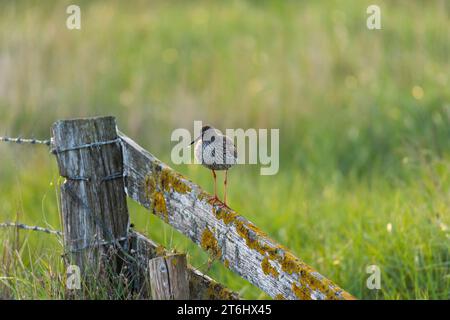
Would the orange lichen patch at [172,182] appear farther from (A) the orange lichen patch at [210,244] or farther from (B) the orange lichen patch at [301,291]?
(B) the orange lichen patch at [301,291]

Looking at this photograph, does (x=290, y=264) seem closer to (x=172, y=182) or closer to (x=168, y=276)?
(x=168, y=276)

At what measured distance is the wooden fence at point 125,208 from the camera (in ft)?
11.5

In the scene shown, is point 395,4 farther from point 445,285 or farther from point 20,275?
point 20,275

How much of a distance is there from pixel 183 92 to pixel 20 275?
6.43 meters

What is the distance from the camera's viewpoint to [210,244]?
11.7ft

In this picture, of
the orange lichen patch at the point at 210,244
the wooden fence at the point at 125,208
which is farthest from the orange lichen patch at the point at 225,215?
the orange lichen patch at the point at 210,244

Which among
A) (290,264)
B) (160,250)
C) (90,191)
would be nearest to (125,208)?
(90,191)

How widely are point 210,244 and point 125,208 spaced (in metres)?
0.59

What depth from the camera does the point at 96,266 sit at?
376 centimetres

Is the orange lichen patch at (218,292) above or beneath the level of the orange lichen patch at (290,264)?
beneath

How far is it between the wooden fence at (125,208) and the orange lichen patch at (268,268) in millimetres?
76

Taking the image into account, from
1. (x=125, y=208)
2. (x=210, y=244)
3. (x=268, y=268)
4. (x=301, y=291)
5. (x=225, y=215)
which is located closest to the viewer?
(x=301, y=291)

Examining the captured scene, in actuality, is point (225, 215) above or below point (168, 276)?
above
